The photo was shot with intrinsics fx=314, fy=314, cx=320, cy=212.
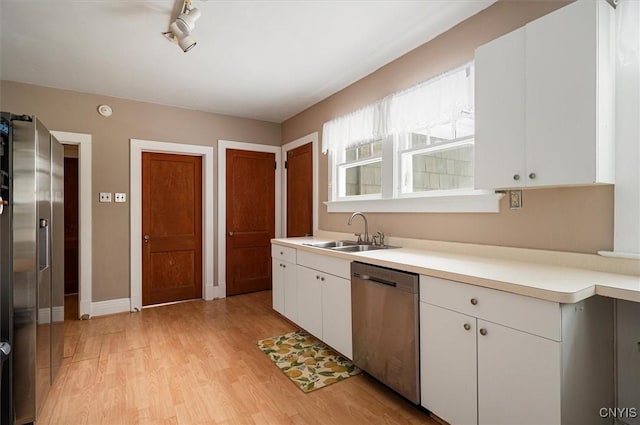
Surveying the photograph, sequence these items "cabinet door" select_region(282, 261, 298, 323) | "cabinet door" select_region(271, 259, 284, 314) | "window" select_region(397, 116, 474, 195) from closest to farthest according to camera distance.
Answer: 1. "window" select_region(397, 116, 474, 195)
2. "cabinet door" select_region(282, 261, 298, 323)
3. "cabinet door" select_region(271, 259, 284, 314)

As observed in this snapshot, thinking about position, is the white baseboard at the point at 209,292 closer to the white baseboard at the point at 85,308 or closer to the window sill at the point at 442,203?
the white baseboard at the point at 85,308

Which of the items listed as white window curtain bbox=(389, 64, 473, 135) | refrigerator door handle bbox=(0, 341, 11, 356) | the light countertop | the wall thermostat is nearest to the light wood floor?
refrigerator door handle bbox=(0, 341, 11, 356)

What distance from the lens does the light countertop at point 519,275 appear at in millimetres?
1230

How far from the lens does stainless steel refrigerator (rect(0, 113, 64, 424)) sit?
5.24ft

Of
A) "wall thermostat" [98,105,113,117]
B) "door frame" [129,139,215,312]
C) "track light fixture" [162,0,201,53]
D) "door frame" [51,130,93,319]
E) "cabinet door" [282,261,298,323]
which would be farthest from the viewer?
"door frame" [129,139,215,312]

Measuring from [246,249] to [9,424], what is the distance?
10.0ft

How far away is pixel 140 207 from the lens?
12.6 ft

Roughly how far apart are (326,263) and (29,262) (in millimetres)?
1850

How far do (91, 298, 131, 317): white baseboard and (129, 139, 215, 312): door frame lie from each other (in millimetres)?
64

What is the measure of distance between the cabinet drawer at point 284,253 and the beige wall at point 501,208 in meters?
0.84

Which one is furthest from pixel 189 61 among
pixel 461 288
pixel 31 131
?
pixel 461 288

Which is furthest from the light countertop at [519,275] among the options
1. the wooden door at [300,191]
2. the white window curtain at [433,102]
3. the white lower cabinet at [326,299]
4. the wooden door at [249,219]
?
the wooden door at [249,219]

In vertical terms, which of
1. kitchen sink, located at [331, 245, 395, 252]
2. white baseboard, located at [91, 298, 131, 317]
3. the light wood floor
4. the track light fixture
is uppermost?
the track light fixture

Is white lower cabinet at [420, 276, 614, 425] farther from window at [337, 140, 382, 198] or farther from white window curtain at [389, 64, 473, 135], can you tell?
window at [337, 140, 382, 198]
